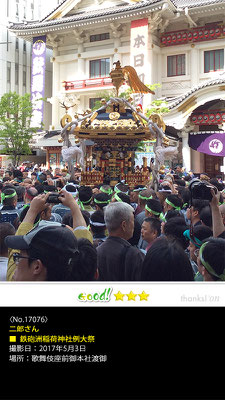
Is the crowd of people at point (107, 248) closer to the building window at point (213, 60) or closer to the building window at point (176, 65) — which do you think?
the building window at point (213, 60)

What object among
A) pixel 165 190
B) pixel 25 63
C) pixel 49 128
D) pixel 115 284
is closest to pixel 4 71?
pixel 25 63

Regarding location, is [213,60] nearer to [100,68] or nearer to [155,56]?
[155,56]

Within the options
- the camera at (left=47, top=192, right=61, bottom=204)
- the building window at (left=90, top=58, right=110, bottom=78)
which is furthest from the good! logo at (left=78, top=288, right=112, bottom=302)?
the building window at (left=90, top=58, right=110, bottom=78)

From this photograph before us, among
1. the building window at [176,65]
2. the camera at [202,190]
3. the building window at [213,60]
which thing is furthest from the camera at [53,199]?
the building window at [176,65]

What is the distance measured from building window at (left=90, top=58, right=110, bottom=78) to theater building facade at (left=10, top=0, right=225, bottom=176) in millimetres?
58

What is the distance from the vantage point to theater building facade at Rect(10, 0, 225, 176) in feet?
67.9

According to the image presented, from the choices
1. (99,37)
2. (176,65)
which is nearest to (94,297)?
(176,65)

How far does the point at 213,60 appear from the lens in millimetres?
22922

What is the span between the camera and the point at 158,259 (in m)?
2.68

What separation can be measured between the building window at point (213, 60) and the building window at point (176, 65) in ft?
4.38

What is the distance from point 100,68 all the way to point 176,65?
4.37 metres

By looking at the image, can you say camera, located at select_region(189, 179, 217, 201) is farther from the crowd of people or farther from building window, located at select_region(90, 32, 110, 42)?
building window, located at select_region(90, 32, 110, 42)
